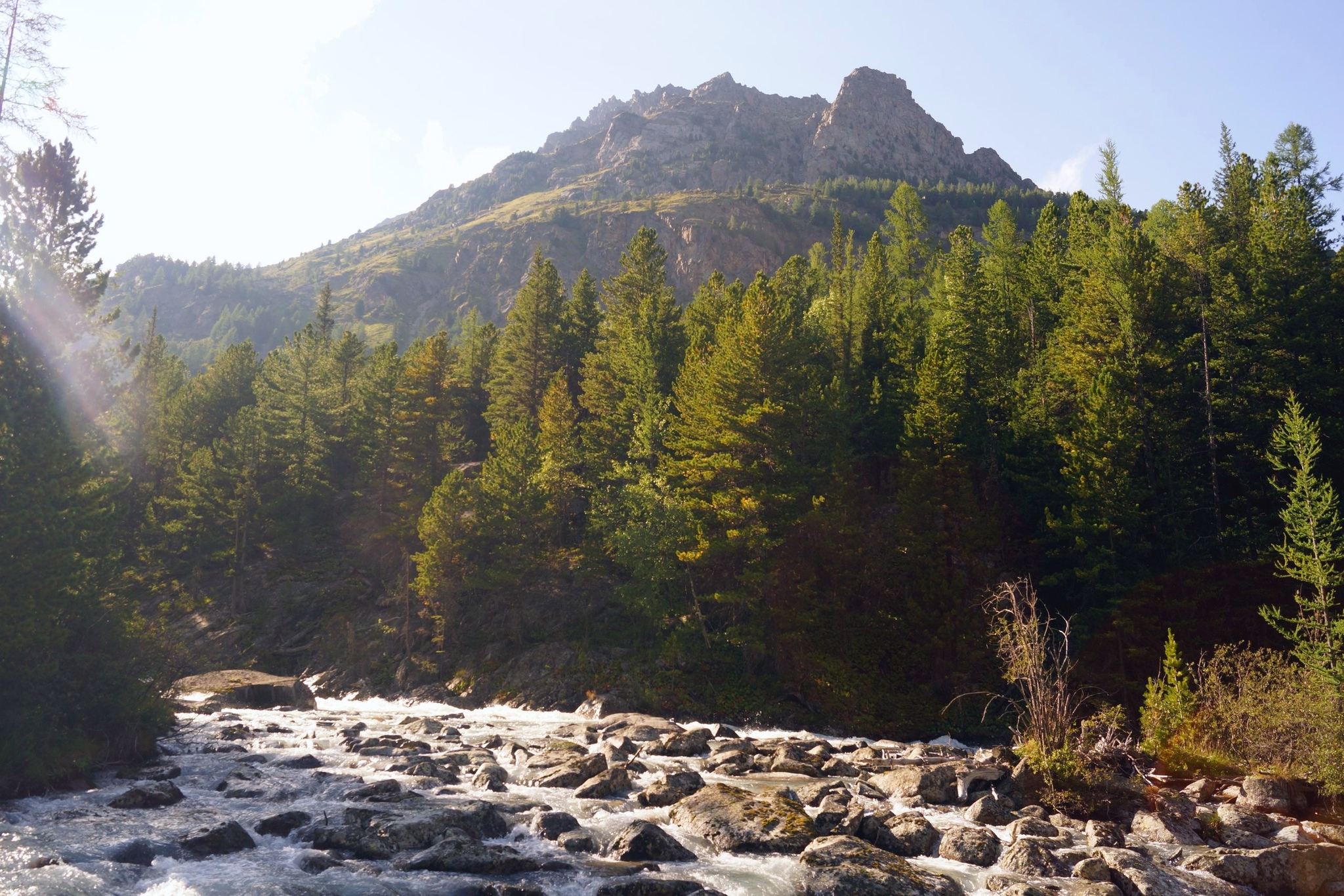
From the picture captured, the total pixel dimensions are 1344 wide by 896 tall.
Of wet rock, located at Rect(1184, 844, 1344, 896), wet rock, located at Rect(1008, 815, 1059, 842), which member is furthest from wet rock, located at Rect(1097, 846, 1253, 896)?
wet rock, located at Rect(1008, 815, 1059, 842)

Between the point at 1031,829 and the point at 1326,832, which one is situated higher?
the point at 1031,829

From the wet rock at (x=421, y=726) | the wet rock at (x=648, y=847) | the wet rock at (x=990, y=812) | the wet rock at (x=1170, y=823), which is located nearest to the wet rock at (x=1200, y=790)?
the wet rock at (x=1170, y=823)

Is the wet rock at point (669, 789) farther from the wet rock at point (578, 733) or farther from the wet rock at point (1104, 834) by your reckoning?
the wet rock at point (1104, 834)

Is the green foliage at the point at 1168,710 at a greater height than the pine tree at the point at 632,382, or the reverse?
the pine tree at the point at 632,382

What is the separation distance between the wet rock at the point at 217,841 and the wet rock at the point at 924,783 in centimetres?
1597

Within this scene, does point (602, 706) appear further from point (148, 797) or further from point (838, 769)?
point (148, 797)

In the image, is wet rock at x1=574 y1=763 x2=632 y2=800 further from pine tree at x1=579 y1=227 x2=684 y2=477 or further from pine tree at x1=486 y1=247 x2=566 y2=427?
pine tree at x1=486 y1=247 x2=566 y2=427

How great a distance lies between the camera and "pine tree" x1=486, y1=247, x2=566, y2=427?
5600 centimetres

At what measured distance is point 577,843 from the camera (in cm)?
1678

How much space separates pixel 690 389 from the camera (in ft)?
138

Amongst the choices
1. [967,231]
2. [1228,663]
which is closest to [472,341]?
[967,231]

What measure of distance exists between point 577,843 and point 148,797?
453 inches

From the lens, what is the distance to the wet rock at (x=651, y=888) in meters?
14.0

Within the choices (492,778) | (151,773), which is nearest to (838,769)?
(492,778)
